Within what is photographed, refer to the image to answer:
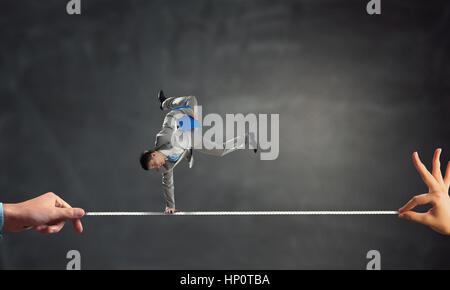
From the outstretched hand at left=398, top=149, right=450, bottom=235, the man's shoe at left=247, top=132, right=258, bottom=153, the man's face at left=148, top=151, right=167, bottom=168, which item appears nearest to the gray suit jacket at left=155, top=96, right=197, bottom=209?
the man's face at left=148, top=151, right=167, bottom=168

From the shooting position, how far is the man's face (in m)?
1.83

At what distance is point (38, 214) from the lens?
5.53 ft

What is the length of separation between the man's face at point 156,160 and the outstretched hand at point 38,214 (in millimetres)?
360

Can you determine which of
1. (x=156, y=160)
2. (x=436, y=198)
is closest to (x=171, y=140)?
(x=156, y=160)

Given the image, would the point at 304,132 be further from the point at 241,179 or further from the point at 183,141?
the point at 183,141

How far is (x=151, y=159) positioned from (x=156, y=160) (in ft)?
0.08

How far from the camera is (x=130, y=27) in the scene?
8.74 feet

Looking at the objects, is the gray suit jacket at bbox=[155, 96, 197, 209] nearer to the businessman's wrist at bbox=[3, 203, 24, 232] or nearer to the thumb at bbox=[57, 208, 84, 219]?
the thumb at bbox=[57, 208, 84, 219]

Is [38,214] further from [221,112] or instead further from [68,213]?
[221,112]

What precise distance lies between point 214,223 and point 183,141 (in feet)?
3.20

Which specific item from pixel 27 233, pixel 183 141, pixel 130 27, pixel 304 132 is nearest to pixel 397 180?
pixel 304 132

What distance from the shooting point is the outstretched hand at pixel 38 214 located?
1641mm

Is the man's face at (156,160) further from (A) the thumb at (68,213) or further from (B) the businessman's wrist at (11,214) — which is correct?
(B) the businessman's wrist at (11,214)

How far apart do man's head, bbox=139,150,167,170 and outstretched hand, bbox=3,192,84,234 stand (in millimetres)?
336
